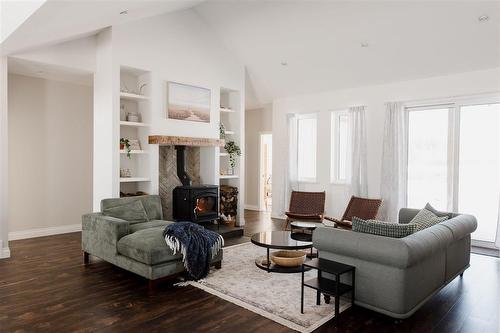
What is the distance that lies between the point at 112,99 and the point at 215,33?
105 inches

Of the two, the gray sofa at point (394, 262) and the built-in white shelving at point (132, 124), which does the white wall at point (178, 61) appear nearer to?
the built-in white shelving at point (132, 124)

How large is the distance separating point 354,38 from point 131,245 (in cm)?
473

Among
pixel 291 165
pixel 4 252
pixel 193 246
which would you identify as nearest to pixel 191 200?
pixel 193 246

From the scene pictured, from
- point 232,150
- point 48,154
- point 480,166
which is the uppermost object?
point 232,150

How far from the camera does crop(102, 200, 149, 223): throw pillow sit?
470 cm

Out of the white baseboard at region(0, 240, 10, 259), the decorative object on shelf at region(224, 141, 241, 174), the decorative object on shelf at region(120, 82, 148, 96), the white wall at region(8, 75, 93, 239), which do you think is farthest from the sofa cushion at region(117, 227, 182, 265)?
the decorative object on shelf at region(224, 141, 241, 174)

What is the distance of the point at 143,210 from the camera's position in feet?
16.3

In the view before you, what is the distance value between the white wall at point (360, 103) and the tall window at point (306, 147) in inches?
9.2

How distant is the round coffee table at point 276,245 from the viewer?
4129mm

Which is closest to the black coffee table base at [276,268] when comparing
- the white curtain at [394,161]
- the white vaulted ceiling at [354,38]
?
the white curtain at [394,161]

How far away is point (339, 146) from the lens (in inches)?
299

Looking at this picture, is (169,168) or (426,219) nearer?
(426,219)

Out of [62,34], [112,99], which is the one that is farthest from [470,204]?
[62,34]

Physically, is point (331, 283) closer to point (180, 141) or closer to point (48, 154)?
point (180, 141)
